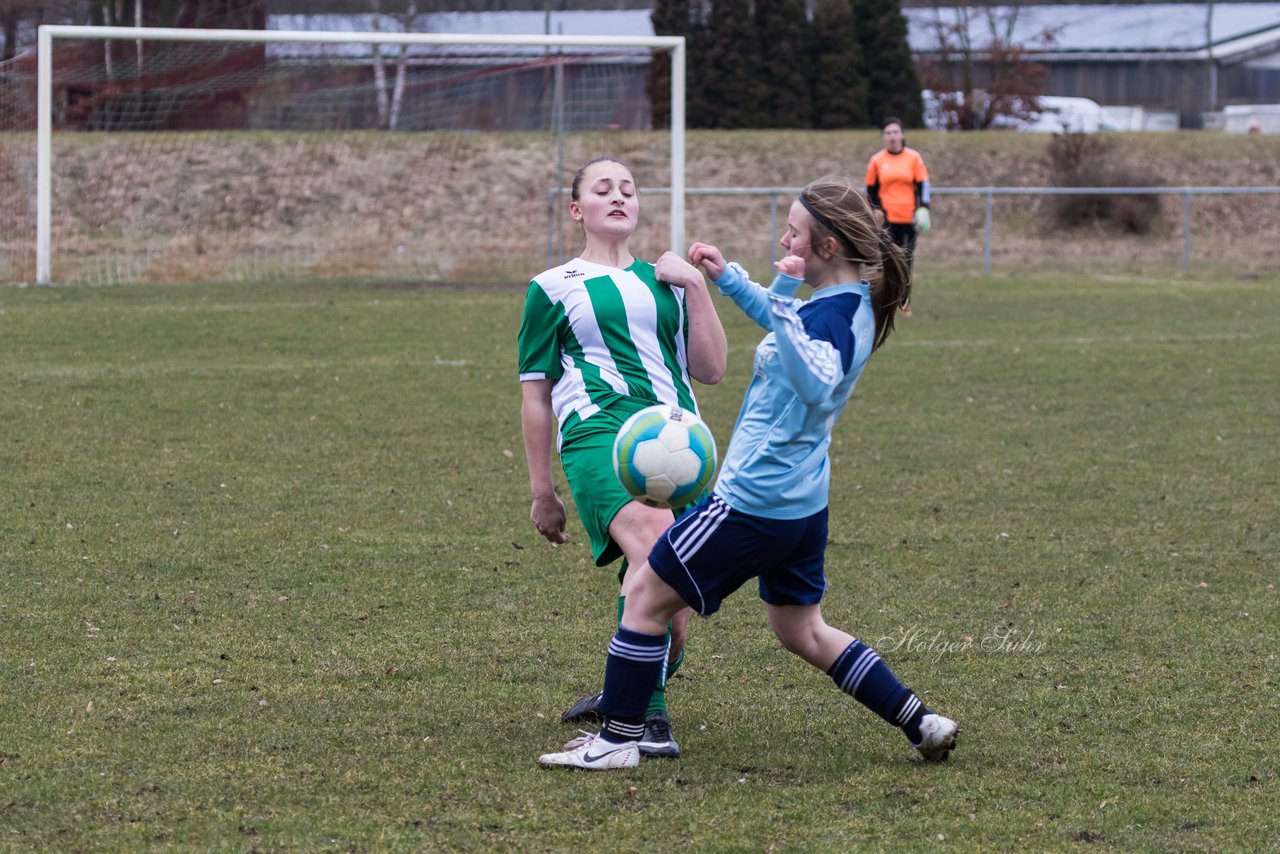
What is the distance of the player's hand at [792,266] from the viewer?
12.0 feet

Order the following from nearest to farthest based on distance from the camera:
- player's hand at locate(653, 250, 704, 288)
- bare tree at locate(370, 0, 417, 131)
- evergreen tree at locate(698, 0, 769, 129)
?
1. player's hand at locate(653, 250, 704, 288)
2. bare tree at locate(370, 0, 417, 131)
3. evergreen tree at locate(698, 0, 769, 129)

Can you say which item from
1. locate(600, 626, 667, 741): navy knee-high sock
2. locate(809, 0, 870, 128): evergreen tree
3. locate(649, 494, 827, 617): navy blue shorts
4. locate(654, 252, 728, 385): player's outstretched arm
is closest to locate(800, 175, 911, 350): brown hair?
locate(654, 252, 728, 385): player's outstretched arm

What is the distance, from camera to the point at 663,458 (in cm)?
383

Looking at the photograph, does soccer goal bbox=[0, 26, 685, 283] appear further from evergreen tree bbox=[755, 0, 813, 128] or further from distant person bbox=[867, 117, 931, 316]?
evergreen tree bbox=[755, 0, 813, 128]

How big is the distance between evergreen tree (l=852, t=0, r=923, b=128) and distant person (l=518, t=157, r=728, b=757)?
3133 cm

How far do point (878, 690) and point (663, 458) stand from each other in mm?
848

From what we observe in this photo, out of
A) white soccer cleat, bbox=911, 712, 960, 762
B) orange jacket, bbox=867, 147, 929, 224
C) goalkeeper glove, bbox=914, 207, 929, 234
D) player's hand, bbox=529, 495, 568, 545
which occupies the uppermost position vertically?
orange jacket, bbox=867, 147, 929, 224

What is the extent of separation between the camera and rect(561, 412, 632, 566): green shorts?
13.5 ft

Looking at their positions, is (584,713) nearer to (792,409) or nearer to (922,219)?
(792,409)

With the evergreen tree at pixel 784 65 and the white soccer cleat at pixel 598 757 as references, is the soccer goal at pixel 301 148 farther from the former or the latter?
the white soccer cleat at pixel 598 757

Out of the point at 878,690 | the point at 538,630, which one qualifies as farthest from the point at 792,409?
the point at 538,630

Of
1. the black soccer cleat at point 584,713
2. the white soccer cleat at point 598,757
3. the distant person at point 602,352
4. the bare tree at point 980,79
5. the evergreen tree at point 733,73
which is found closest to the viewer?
the white soccer cleat at point 598,757

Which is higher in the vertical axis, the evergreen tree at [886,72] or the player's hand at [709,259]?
the evergreen tree at [886,72]

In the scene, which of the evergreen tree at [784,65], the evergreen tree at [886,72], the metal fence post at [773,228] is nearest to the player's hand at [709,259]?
the metal fence post at [773,228]
